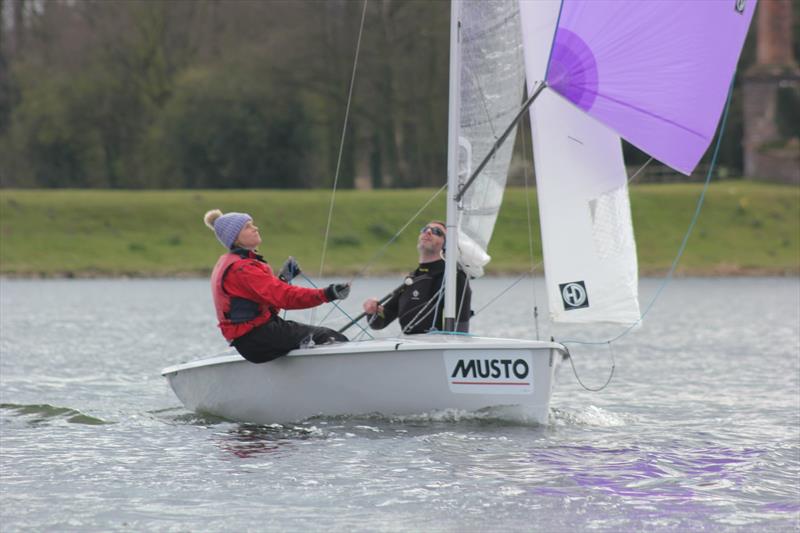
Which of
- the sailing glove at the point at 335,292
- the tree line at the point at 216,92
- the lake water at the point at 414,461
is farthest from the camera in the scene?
the tree line at the point at 216,92

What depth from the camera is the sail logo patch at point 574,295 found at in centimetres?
1150

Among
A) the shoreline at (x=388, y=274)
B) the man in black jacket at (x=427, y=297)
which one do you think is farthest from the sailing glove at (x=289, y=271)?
the shoreline at (x=388, y=274)

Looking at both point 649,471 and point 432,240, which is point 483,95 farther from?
point 649,471

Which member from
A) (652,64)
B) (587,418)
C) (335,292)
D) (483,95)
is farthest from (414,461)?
(652,64)

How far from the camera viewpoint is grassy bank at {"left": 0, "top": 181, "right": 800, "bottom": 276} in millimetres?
44500

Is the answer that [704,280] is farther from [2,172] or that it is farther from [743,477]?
[743,477]

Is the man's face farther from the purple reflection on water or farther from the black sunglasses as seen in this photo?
the purple reflection on water

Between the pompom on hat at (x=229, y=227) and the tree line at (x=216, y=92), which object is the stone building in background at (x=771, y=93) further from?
the pompom on hat at (x=229, y=227)

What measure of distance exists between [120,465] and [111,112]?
47595mm

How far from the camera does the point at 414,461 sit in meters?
10.6

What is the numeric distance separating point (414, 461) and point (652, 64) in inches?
142

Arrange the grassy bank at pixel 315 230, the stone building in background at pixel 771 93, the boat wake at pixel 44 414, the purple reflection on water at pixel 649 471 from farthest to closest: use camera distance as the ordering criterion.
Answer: the stone building in background at pixel 771 93, the grassy bank at pixel 315 230, the boat wake at pixel 44 414, the purple reflection on water at pixel 649 471

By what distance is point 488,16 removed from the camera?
12.4 metres

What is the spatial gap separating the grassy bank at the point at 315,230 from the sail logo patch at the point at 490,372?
31.5m
